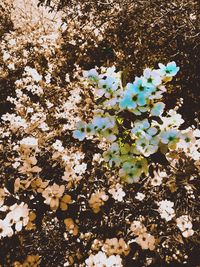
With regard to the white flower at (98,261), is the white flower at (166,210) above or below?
above

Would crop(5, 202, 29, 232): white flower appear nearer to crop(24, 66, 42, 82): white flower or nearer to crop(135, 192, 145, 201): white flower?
crop(135, 192, 145, 201): white flower

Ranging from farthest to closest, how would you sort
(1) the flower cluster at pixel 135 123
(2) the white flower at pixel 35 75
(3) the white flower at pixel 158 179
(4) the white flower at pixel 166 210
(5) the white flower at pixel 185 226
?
1. (2) the white flower at pixel 35 75
2. (3) the white flower at pixel 158 179
3. (4) the white flower at pixel 166 210
4. (5) the white flower at pixel 185 226
5. (1) the flower cluster at pixel 135 123

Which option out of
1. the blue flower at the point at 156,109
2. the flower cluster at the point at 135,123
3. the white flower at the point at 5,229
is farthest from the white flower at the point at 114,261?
the blue flower at the point at 156,109

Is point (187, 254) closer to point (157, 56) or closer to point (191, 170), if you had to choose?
point (191, 170)

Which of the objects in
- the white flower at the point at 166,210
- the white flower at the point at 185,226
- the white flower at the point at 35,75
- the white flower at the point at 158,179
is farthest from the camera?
the white flower at the point at 35,75

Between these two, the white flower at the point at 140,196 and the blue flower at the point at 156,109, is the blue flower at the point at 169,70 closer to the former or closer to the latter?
the blue flower at the point at 156,109

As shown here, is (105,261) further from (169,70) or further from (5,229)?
(169,70)

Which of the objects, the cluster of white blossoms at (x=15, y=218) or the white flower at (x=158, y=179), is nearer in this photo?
the cluster of white blossoms at (x=15, y=218)

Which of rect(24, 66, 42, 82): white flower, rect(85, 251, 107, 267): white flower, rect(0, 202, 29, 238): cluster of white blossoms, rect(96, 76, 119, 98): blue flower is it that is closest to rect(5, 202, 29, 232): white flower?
rect(0, 202, 29, 238): cluster of white blossoms

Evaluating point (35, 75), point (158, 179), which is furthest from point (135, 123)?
point (35, 75)
